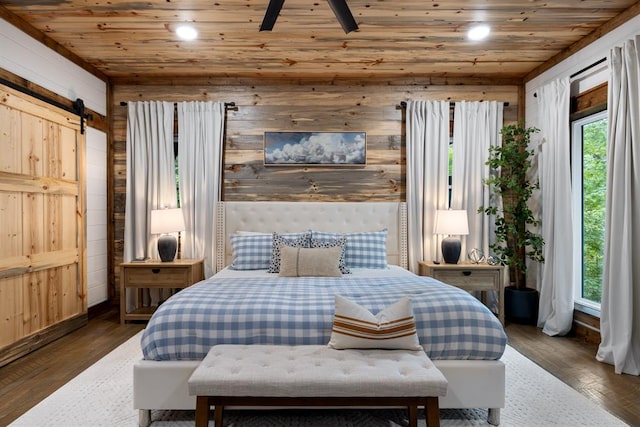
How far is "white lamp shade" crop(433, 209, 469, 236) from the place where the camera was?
4.36 m

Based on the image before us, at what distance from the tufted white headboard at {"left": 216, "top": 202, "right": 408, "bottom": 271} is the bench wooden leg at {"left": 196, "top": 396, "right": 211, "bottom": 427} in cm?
283

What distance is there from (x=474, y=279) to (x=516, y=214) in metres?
0.82

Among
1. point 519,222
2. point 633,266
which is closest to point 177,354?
point 633,266

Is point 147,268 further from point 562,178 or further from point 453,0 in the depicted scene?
point 562,178

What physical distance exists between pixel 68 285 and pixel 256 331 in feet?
8.65

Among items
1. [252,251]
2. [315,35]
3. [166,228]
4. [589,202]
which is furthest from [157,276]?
[589,202]

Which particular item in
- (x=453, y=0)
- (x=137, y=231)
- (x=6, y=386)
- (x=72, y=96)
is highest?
(x=453, y=0)

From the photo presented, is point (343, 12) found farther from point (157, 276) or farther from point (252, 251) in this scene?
point (157, 276)

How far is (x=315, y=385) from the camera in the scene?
191 cm

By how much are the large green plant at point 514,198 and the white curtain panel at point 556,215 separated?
15 cm

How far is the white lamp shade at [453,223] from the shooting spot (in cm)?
436

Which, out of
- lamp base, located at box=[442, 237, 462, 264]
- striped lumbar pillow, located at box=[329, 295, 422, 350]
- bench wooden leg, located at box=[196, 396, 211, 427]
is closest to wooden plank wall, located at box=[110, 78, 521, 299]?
lamp base, located at box=[442, 237, 462, 264]

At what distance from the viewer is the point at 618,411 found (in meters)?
2.45

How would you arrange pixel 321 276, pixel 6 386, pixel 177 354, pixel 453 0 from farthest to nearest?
pixel 321 276 → pixel 453 0 → pixel 6 386 → pixel 177 354
